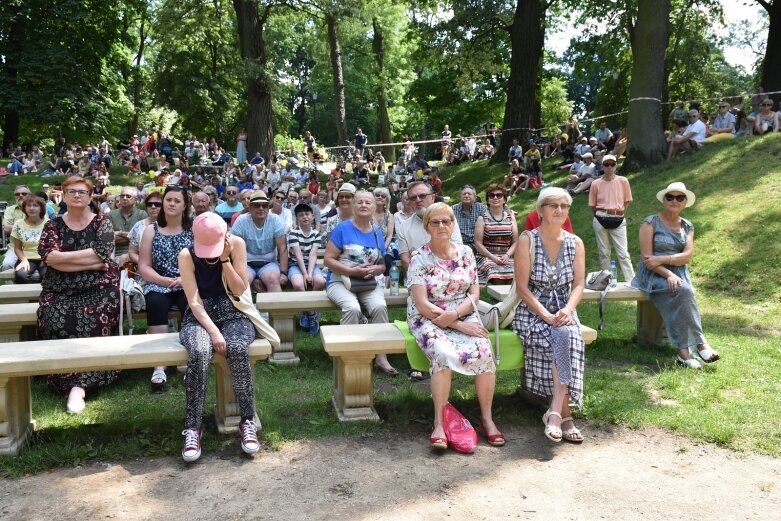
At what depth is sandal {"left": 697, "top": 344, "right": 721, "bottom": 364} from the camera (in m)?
5.58

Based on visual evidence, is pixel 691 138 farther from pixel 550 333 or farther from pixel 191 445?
pixel 191 445

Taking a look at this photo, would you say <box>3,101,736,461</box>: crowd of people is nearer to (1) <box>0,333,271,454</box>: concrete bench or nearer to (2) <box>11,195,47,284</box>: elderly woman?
(2) <box>11,195,47,284</box>: elderly woman

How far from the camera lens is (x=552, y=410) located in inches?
170

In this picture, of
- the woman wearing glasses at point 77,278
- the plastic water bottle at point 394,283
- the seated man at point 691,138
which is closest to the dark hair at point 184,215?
the woman wearing glasses at point 77,278

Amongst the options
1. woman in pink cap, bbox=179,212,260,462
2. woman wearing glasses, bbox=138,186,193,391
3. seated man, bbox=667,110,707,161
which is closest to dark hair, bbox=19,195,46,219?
woman wearing glasses, bbox=138,186,193,391

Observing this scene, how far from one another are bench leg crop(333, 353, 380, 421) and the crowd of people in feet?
1.40

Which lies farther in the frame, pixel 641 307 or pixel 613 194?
pixel 613 194

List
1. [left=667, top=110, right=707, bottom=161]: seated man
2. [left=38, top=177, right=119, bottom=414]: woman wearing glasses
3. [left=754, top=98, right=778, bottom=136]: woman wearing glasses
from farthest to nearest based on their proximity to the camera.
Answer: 1. [left=667, top=110, right=707, bottom=161]: seated man
2. [left=754, top=98, right=778, bottom=136]: woman wearing glasses
3. [left=38, top=177, right=119, bottom=414]: woman wearing glasses

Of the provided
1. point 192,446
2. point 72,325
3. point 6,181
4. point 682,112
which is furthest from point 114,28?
point 192,446

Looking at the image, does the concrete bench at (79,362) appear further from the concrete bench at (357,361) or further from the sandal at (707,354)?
the sandal at (707,354)

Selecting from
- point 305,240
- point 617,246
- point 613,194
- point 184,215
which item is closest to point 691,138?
point 613,194

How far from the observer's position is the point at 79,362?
3.99 metres

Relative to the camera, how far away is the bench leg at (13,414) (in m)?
3.93

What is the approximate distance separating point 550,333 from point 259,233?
3.57 meters
